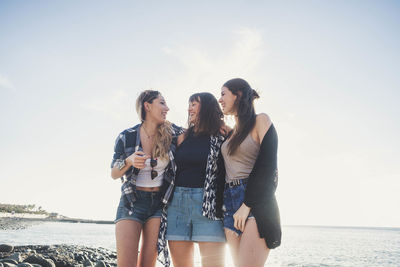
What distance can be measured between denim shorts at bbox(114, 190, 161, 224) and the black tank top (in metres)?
0.42

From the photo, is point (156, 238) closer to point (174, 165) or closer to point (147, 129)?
point (174, 165)

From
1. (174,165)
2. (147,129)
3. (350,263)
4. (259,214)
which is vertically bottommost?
(350,263)

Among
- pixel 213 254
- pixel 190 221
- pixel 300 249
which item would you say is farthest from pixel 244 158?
pixel 300 249

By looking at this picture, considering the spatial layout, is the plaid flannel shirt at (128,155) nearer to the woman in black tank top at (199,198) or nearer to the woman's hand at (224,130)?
the woman in black tank top at (199,198)

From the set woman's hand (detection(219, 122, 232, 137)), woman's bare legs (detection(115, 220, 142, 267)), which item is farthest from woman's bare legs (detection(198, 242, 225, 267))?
woman's hand (detection(219, 122, 232, 137))

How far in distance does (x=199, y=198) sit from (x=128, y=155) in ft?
4.23

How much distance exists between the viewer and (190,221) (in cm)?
371

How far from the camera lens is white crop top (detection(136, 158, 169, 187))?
13.7 feet

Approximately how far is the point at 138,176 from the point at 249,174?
5.59 feet

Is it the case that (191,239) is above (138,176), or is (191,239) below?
below

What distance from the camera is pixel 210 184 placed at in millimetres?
3691

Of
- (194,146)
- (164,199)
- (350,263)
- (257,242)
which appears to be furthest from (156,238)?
(350,263)

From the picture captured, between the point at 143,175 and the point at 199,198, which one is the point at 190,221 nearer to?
the point at 199,198

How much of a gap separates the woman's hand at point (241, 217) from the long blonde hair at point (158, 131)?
1.54m
